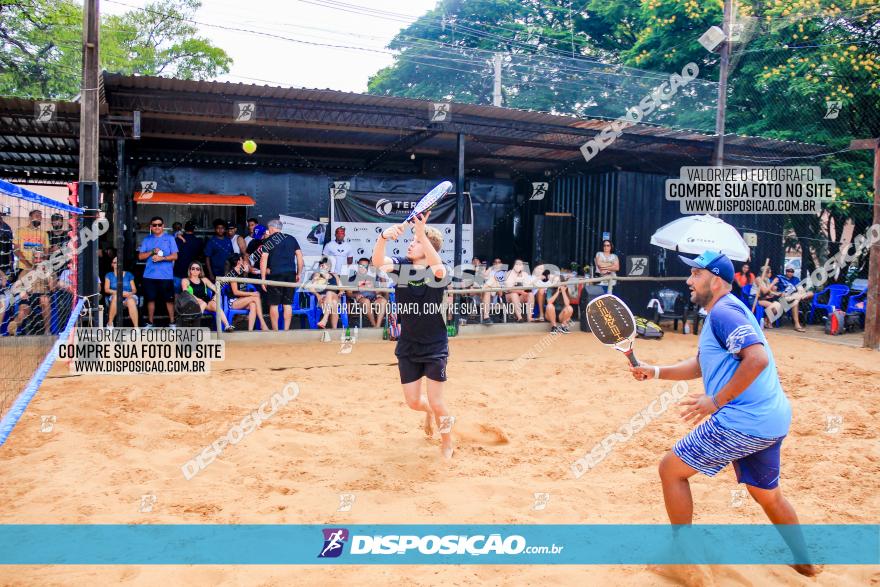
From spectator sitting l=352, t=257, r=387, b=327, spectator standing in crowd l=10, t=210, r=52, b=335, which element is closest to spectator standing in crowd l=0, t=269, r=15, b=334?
spectator standing in crowd l=10, t=210, r=52, b=335

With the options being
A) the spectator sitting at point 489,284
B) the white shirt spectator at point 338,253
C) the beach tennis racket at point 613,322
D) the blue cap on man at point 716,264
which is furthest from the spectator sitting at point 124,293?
the blue cap on man at point 716,264

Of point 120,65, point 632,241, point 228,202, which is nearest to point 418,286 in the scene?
point 228,202

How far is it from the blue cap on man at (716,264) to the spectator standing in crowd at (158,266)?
9756 millimetres

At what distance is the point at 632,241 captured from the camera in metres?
16.0

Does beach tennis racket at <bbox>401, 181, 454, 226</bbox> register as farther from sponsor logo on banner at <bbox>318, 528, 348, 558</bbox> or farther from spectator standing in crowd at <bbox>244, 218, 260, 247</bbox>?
spectator standing in crowd at <bbox>244, 218, 260, 247</bbox>

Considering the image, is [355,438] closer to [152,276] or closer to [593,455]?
[593,455]

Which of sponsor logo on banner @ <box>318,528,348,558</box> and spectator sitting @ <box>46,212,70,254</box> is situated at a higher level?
spectator sitting @ <box>46,212,70,254</box>

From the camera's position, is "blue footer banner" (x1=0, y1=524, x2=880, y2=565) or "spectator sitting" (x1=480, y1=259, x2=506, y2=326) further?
"spectator sitting" (x1=480, y1=259, x2=506, y2=326)

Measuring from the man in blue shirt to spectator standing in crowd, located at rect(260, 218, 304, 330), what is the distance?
854 cm

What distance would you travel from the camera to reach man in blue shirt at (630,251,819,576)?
355cm

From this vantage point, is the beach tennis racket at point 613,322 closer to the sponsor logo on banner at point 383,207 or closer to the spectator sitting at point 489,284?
the spectator sitting at point 489,284

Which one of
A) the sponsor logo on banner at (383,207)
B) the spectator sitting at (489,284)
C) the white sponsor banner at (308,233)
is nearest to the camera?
the spectator sitting at (489,284)

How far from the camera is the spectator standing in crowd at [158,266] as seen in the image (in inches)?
446

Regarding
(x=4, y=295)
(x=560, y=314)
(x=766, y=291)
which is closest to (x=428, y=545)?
(x=4, y=295)
